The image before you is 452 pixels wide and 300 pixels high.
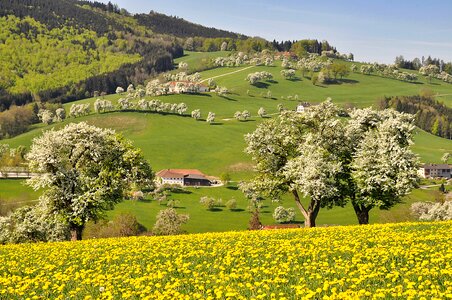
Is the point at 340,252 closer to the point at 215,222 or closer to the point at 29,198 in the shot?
the point at 215,222

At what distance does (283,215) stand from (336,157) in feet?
283

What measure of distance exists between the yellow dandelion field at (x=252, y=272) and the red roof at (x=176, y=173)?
153672 mm

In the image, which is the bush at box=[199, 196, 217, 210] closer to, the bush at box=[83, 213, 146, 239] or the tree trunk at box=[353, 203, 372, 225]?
the bush at box=[83, 213, 146, 239]

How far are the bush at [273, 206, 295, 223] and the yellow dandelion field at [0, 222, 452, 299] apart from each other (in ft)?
367

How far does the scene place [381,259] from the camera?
15711mm

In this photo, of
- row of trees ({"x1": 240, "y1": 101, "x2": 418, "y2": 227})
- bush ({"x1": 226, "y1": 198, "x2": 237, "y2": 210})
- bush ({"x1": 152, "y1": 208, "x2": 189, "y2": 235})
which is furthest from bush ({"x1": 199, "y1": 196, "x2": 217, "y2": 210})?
row of trees ({"x1": 240, "y1": 101, "x2": 418, "y2": 227})

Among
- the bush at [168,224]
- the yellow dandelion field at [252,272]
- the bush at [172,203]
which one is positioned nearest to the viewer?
the yellow dandelion field at [252,272]

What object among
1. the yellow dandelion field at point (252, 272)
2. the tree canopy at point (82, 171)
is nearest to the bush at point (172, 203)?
the tree canopy at point (82, 171)

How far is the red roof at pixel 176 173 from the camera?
17714cm

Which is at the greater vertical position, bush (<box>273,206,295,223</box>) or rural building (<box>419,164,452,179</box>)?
rural building (<box>419,164,452,179</box>)

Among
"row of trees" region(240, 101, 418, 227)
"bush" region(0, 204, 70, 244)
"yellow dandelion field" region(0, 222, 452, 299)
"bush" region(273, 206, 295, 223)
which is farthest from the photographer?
"bush" region(273, 206, 295, 223)

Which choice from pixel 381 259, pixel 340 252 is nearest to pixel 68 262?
pixel 340 252

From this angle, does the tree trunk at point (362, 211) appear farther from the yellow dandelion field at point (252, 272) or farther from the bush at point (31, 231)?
the bush at point (31, 231)

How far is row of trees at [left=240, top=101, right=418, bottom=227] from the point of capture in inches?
1861
